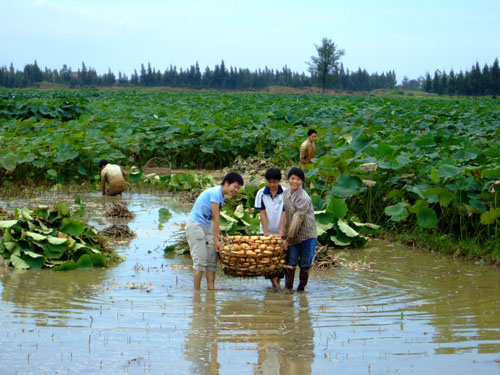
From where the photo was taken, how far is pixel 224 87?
113m

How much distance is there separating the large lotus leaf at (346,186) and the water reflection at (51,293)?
12.1 ft

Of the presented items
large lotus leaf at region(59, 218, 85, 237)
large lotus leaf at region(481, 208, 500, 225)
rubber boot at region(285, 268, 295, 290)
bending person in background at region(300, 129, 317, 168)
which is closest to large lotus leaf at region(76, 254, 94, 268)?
large lotus leaf at region(59, 218, 85, 237)

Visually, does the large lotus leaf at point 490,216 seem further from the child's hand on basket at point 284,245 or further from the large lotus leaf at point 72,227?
the large lotus leaf at point 72,227

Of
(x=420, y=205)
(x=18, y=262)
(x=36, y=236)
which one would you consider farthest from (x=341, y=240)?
(x=18, y=262)

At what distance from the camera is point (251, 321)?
5.16 m

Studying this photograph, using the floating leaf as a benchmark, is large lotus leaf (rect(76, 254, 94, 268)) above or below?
below

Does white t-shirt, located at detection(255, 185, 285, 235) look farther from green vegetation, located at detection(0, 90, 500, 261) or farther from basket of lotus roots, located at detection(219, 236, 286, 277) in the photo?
green vegetation, located at detection(0, 90, 500, 261)

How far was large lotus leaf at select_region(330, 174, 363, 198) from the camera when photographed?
30.1 feet

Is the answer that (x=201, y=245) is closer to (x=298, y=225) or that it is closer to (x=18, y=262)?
(x=298, y=225)

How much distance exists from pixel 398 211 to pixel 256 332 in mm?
4251

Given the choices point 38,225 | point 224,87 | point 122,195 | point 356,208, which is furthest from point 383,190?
point 224,87

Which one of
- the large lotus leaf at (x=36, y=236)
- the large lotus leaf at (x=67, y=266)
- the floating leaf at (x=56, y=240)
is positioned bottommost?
the large lotus leaf at (x=67, y=266)

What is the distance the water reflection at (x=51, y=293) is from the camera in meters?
5.28

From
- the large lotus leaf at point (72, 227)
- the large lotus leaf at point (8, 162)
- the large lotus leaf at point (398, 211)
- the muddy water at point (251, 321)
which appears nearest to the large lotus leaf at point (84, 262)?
the muddy water at point (251, 321)
